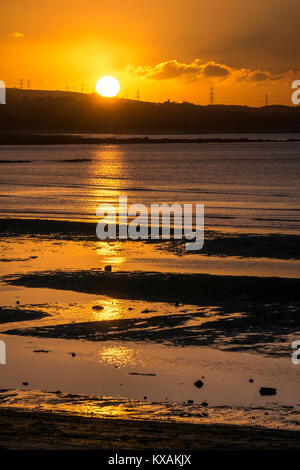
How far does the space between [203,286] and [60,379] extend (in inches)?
337

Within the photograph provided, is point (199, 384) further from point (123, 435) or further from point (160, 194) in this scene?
point (160, 194)

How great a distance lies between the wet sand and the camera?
343 inches

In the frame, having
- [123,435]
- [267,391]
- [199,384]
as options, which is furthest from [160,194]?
[123,435]

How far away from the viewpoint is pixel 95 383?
1196cm

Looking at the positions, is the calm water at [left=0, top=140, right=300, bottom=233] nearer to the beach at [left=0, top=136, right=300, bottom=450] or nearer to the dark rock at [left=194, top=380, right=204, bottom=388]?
the beach at [left=0, top=136, right=300, bottom=450]

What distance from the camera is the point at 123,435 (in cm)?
912

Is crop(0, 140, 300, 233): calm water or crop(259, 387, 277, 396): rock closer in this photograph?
crop(259, 387, 277, 396): rock

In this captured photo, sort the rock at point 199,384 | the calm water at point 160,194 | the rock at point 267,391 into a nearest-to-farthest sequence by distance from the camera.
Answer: the rock at point 267,391
the rock at point 199,384
the calm water at point 160,194

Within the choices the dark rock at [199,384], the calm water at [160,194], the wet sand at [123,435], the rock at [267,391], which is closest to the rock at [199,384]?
the dark rock at [199,384]

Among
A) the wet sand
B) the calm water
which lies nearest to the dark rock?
the wet sand

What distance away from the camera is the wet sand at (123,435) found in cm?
870

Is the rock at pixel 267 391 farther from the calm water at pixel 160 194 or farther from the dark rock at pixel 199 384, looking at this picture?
the calm water at pixel 160 194

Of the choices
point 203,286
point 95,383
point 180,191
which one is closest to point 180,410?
point 95,383
